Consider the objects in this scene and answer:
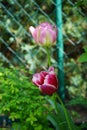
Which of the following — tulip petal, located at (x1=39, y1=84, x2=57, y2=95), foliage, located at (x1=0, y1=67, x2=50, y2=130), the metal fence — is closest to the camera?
tulip petal, located at (x1=39, y1=84, x2=57, y2=95)

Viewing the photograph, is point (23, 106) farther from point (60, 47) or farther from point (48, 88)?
point (60, 47)

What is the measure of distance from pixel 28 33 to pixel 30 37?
0.20ft

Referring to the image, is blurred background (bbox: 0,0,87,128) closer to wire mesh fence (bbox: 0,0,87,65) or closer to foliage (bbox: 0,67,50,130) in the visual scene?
wire mesh fence (bbox: 0,0,87,65)

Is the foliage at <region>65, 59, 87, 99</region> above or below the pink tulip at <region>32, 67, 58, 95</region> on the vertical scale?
above

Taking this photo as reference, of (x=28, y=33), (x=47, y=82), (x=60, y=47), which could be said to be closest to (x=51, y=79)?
(x=47, y=82)

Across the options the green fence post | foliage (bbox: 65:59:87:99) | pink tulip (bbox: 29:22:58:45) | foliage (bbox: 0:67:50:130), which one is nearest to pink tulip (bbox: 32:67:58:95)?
pink tulip (bbox: 29:22:58:45)

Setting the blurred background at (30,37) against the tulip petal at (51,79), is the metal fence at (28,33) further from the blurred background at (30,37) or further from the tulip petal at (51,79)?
the tulip petal at (51,79)

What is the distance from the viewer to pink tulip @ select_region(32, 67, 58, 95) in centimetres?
261

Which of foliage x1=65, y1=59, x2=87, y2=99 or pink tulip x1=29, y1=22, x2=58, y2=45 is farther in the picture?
foliage x1=65, y1=59, x2=87, y2=99

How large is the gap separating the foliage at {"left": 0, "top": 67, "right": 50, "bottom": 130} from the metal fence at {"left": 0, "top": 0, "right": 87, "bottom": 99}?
36.2 inches

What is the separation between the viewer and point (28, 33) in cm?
446

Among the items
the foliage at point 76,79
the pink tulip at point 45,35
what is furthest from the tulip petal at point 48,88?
the foliage at point 76,79

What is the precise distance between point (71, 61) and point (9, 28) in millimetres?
641

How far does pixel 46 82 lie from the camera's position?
2613 millimetres
